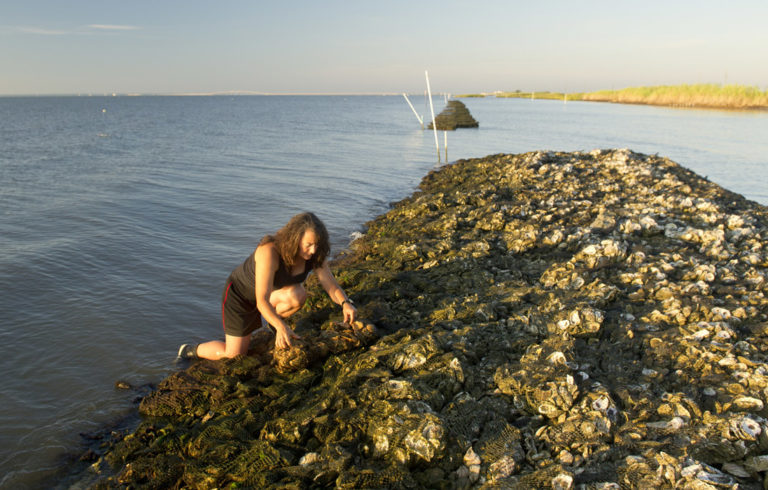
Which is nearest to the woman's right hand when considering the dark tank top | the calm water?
the dark tank top

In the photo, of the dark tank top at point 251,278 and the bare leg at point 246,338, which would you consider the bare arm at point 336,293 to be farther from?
the bare leg at point 246,338

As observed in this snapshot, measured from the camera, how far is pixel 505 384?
3.89 m

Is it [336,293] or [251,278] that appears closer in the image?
[251,278]

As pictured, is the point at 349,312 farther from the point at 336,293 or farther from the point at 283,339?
the point at 283,339

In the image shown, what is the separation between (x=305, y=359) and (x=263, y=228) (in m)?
7.74

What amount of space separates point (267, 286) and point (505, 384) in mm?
2526

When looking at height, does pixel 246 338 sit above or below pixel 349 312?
below

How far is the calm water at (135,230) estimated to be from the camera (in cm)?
511

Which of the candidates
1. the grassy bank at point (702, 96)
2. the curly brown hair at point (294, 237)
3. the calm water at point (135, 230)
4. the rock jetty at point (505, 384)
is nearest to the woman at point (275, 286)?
the curly brown hair at point (294, 237)

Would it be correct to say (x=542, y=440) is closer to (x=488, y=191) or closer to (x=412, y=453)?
(x=412, y=453)

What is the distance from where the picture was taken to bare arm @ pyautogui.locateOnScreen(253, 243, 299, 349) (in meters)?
Answer: 4.75

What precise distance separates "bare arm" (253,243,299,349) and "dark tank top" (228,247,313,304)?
8.0 inches

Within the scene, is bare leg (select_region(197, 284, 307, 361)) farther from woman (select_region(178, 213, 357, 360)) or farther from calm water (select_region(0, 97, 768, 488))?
calm water (select_region(0, 97, 768, 488))

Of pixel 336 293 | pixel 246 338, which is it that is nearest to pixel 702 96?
pixel 336 293
